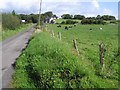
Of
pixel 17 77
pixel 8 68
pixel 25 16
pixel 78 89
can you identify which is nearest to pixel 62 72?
pixel 78 89

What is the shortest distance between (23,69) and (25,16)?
14827 centimetres

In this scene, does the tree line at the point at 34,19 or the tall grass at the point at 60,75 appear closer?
the tall grass at the point at 60,75

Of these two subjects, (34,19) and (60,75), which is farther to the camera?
(34,19)

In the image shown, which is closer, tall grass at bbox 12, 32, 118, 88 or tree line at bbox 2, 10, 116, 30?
tall grass at bbox 12, 32, 118, 88

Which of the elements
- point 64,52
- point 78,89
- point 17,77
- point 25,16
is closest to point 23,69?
point 17,77

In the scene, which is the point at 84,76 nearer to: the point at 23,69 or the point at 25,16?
the point at 23,69

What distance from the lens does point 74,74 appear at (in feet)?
34.9

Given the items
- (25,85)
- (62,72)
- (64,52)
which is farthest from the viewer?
(64,52)

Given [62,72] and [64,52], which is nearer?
[62,72]

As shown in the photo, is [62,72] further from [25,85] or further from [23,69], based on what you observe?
[23,69]

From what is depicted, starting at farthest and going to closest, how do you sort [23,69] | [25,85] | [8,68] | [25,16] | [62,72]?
[25,16] < [8,68] < [23,69] < [25,85] < [62,72]

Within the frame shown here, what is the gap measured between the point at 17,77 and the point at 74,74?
3.50m

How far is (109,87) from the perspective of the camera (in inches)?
397

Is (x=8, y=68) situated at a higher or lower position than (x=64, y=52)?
lower
